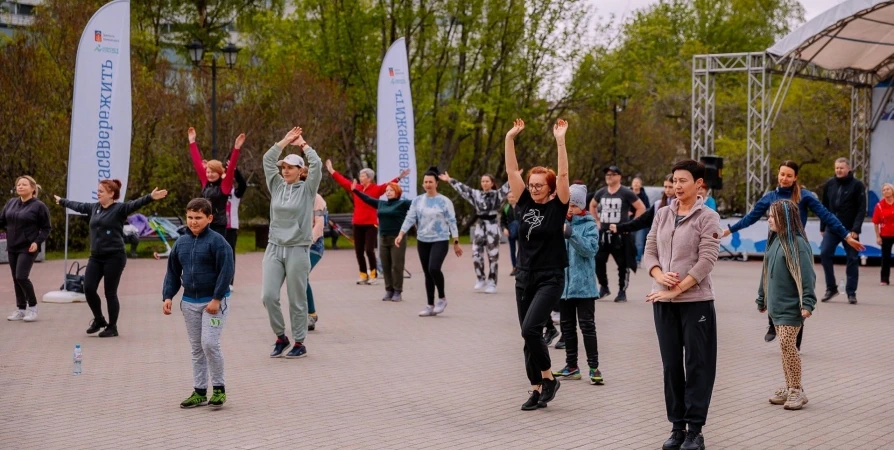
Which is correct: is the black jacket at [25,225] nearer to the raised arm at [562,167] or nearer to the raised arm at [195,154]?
the raised arm at [195,154]

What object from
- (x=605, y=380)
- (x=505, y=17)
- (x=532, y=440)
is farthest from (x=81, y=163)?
(x=505, y=17)

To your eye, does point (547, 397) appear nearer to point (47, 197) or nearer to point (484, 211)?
point (484, 211)

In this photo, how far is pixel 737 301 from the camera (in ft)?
49.9

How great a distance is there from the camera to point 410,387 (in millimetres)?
8453

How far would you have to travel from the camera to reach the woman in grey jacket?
614 cm

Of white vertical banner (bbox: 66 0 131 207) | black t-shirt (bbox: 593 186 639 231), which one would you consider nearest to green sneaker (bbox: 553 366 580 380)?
black t-shirt (bbox: 593 186 639 231)

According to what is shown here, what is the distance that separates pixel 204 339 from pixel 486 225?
28.6ft

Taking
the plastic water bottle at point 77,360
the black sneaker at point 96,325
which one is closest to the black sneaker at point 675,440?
the plastic water bottle at point 77,360

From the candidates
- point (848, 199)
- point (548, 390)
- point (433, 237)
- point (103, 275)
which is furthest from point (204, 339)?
point (848, 199)

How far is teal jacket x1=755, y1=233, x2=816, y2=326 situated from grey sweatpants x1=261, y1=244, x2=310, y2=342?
411cm

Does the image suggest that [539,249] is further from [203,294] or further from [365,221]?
[365,221]

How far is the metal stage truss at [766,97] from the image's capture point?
2798 cm

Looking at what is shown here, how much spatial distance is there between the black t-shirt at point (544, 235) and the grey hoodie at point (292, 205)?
114 inches

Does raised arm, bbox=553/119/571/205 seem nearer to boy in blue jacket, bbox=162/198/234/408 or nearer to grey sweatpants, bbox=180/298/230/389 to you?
boy in blue jacket, bbox=162/198/234/408
